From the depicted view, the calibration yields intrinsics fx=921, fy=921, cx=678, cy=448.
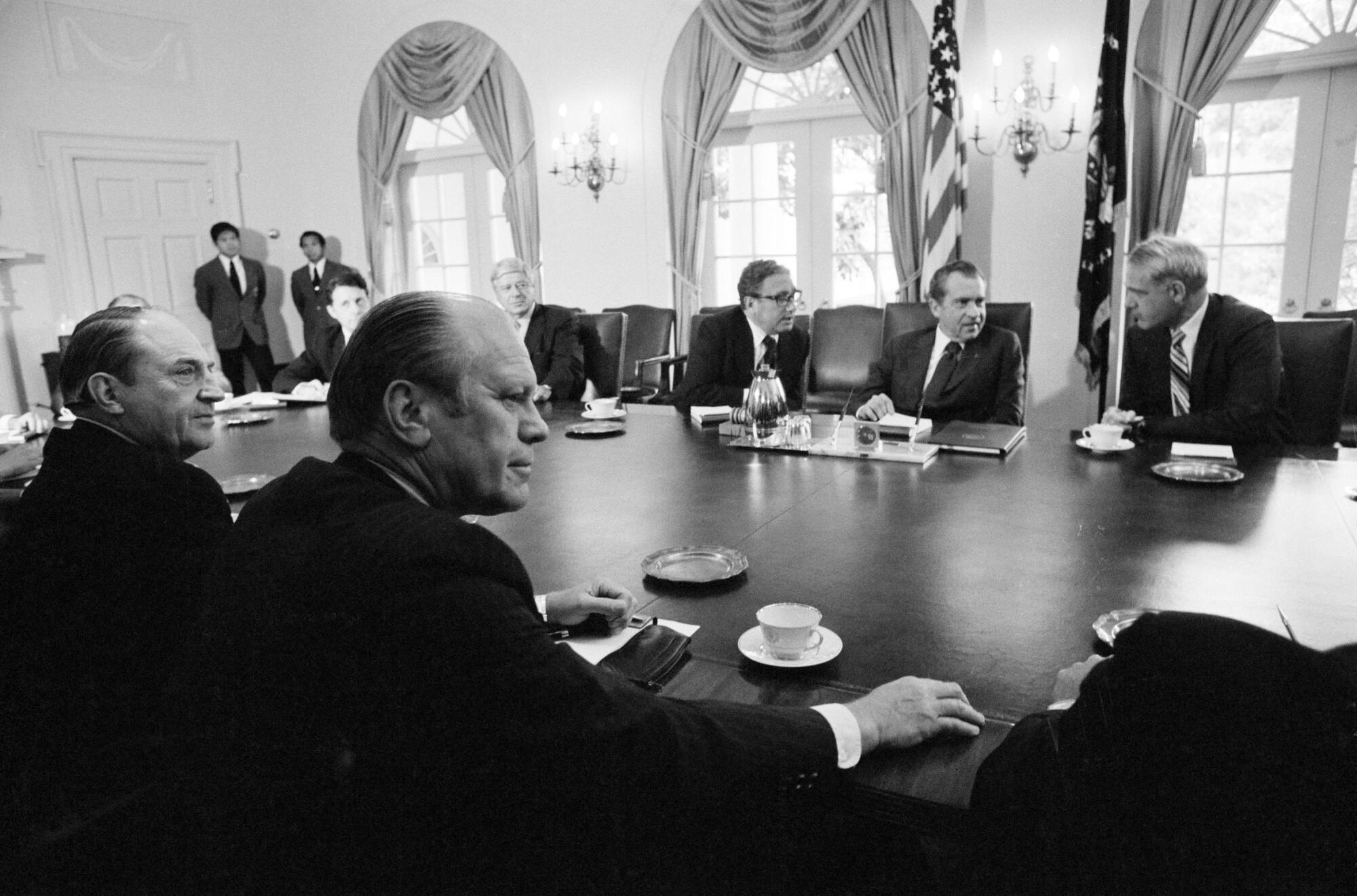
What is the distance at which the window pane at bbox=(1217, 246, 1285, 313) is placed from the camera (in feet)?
14.8

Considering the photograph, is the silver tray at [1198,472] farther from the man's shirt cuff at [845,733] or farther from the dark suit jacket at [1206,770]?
the dark suit jacket at [1206,770]

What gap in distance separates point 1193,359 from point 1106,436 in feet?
2.34

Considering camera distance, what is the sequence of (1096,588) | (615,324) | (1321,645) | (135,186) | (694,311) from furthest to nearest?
1. (135,186)
2. (694,311)
3. (615,324)
4. (1096,588)
5. (1321,645)

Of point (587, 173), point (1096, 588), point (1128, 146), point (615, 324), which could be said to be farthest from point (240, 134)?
point (1096, 588)

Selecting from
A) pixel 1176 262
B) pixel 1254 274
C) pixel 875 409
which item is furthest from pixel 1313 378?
pixel 1254 274

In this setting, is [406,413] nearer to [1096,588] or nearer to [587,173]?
[1096,588]

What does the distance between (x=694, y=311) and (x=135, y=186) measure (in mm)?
4378

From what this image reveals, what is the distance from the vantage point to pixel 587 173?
6059 mm

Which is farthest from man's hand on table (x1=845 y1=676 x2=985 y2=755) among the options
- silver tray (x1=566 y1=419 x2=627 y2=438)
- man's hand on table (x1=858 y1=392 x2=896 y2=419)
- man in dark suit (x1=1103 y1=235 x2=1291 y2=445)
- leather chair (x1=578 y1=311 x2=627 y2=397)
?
leather chair (x1=578 y1=311 x2=627 y2=397)

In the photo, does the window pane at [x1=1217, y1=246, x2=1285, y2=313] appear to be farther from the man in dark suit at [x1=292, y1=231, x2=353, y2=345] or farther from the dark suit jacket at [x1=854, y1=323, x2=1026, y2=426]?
the man in dark suit at [x1=292, y1=231, x2=353, y2=345]

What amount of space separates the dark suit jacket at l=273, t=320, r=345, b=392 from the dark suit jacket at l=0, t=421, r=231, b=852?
296cm

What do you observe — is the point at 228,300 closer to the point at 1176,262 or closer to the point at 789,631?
the point at 1176,262

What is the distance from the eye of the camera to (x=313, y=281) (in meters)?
7.24

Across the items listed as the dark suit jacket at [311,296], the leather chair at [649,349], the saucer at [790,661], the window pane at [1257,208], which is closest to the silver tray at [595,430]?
the saucer at [790,661]
